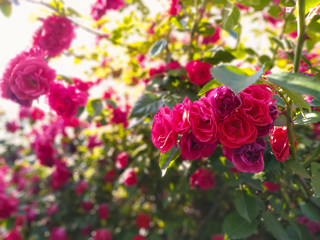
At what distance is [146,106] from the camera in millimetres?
941

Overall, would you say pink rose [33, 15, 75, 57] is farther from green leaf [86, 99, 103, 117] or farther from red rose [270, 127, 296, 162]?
red rose [270, 127, 296, 162]

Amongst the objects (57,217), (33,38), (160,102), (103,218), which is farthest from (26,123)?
(160,102)

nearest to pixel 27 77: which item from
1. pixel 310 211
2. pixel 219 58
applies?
pixel 219 58

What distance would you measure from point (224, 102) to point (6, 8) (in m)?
1.35

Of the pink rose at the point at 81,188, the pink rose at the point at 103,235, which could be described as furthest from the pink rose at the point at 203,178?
the pink rose at the point at 81,188

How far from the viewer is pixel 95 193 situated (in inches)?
81.0

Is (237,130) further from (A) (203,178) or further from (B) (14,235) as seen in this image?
(B) (14,235)

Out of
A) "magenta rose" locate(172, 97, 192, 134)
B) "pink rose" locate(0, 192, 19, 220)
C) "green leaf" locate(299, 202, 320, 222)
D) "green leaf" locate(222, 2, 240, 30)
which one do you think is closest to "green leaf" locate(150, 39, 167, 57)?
"green leaf" locate(222, 2, 240, 30)

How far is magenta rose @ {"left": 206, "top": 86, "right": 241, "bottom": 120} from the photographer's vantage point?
0.53m

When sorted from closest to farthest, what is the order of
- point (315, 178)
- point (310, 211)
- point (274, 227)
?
point (315, 178) < point (274, 227) < point (310, 211)

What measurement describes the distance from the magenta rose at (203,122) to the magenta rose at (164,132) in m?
0.05

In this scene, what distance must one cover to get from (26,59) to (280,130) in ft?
2.83

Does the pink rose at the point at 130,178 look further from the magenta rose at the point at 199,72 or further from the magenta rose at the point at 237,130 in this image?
the magenta rose at the point at 237,130

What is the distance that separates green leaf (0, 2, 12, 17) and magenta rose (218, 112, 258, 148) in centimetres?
135
